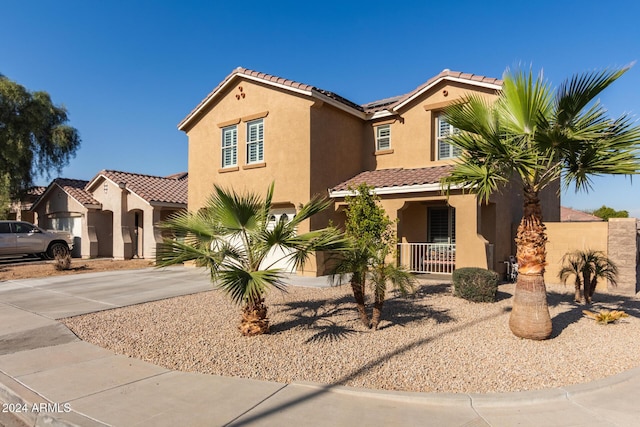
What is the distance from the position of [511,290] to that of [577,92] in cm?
678

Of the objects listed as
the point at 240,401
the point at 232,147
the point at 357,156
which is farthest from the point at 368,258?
the point at 232,147

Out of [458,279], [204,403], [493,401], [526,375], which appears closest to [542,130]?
[526,375]

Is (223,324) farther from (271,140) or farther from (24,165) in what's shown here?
(24,165)

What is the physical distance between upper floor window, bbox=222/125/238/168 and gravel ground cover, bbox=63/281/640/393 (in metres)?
7.39

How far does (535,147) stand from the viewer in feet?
20.6

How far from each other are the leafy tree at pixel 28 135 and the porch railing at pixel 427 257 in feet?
74.8

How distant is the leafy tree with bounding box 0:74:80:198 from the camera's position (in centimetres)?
2338

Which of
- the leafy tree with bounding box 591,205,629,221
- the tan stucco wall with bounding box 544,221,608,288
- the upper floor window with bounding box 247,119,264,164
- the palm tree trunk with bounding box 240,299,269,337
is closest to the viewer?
the palm tree trunk with bounding box 240,299,269,337

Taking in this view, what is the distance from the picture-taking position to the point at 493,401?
427cm

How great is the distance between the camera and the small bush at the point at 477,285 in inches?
362

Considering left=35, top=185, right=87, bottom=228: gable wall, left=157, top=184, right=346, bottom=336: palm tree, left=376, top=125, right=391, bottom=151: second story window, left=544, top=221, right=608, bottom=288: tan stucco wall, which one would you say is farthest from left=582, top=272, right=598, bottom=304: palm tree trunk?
left=35, top=185, right=87, bottom=228: gable wall

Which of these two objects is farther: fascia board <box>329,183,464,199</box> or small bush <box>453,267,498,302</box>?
fascia board <box>329,183,464,199</box>

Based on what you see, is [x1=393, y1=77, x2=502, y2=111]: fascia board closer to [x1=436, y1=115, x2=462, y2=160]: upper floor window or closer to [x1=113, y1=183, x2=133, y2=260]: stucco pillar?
[x1=436, y1=115, x2=462, y2=160]: upper floor window

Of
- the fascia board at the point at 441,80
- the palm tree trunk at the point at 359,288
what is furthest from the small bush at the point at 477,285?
the fascia board at the point at 441,80
